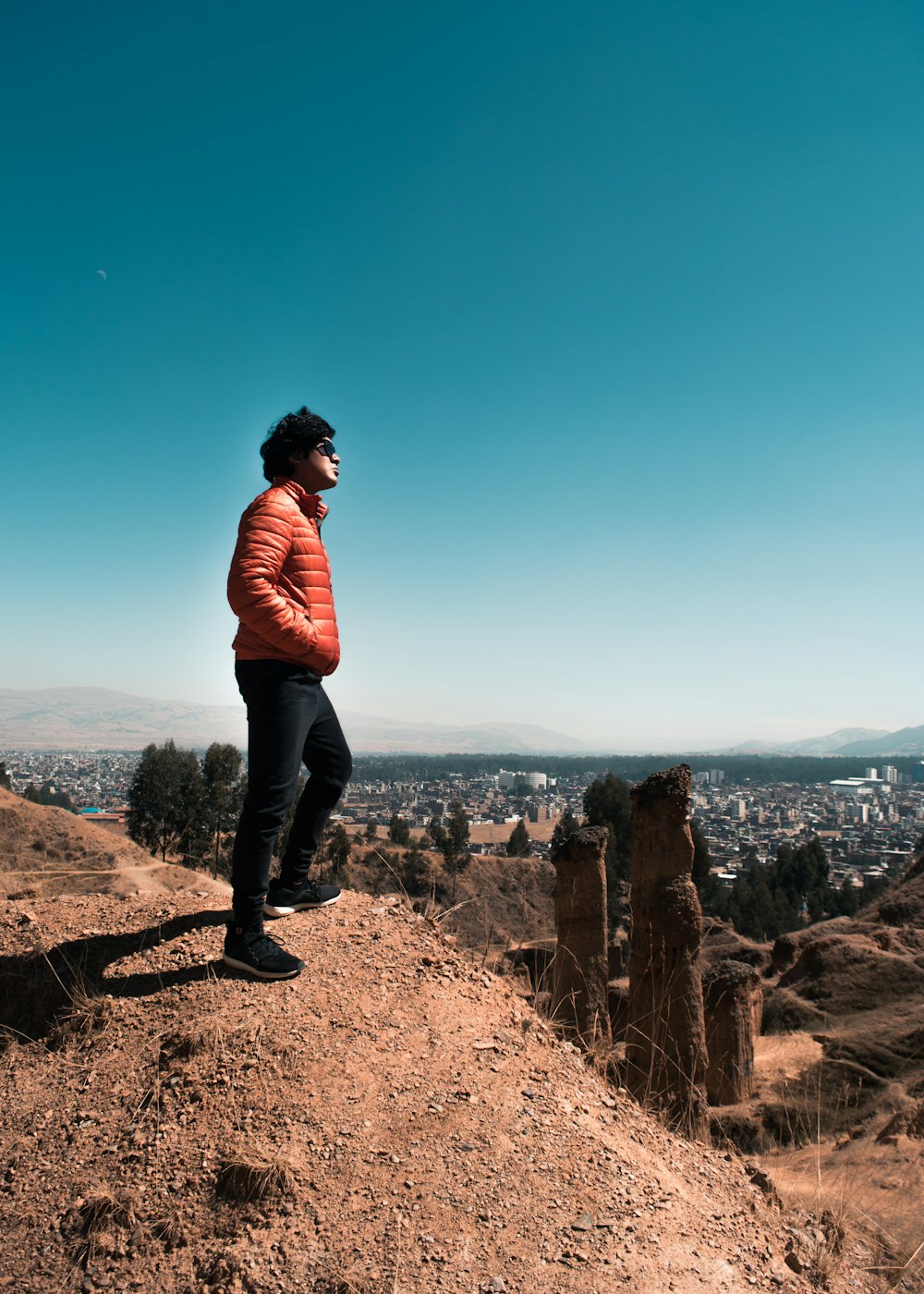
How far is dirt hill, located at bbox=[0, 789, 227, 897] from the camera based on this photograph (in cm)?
1202

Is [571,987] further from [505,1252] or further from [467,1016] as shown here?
[505,1252]

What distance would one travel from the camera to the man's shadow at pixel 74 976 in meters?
3.66

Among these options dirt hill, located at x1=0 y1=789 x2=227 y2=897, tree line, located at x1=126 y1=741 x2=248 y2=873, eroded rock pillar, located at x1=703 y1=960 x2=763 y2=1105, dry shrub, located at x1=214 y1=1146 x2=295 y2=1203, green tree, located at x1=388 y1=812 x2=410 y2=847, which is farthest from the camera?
green tree, located at x1=388 y1=812 x2=410 y2=847

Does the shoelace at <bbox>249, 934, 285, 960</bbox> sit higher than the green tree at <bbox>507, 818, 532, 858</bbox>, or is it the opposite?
the shoelace at <bbox>249, 934, 285, 960</bbox>

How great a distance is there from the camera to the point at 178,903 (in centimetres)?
496

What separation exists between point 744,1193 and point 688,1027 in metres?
6.20

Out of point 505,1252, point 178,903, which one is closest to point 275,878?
point 178,903

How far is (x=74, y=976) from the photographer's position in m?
3.85

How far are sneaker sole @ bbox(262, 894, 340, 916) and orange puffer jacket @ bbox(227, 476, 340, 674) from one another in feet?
4.87

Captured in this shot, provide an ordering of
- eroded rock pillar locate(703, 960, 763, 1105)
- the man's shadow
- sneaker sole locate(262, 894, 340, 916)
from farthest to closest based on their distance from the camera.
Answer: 1. eroded rock pillar locate(703, 960, 763, 1105)
2. sneaker sole locate(262, 894, 340, 916)
3. the man's shadow

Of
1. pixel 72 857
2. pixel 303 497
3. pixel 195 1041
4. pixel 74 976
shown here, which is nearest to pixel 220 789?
pixel 72 857

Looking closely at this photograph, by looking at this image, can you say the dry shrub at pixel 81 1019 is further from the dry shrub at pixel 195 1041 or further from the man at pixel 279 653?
the man at pixel 279 653

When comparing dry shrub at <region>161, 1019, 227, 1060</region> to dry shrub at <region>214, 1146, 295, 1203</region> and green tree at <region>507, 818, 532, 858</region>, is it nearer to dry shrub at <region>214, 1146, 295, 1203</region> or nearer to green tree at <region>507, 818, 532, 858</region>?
dry shrub at <region>214, 1146, 295, 1203</region>

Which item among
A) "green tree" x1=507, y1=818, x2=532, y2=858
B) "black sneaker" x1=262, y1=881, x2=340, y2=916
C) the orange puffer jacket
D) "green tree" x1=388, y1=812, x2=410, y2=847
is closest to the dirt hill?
"black sneaker" x1=262, y1=881, x2=340, y2=916
